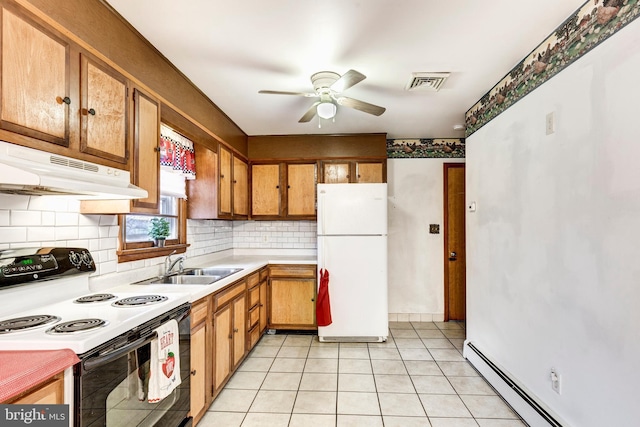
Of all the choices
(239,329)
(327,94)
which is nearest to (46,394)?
(239,329)

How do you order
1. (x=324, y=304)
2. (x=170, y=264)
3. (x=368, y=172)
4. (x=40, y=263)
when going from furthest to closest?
1. (x=368, y=172)
2. (x=324, y=304)
3. (x=170, y=264)
4. (x=40, y=263)

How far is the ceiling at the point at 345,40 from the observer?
1.66 meters

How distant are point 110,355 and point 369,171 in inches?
126

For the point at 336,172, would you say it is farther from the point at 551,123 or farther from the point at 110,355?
the point at 110,355

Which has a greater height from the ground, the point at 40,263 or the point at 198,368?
the point at 40,263

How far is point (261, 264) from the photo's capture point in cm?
342

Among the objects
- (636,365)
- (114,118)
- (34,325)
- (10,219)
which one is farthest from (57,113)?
(636,365)

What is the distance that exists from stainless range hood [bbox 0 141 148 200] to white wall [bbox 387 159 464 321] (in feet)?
10.6

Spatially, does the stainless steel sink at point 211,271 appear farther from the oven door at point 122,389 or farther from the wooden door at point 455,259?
the wooden door at point 455,259

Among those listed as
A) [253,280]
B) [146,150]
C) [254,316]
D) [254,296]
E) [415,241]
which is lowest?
[254,316]

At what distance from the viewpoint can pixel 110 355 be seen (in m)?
1.23

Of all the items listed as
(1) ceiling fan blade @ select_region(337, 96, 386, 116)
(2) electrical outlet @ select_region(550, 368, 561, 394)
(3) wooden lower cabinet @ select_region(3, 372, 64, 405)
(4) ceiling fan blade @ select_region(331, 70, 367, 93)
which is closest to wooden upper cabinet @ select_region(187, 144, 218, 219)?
(1) ceiling fan blade @ select_region(337, 96, 386, 116)

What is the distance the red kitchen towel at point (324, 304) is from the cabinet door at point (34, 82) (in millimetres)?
2506

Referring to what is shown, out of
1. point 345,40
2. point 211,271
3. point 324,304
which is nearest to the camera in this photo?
point 345,40
